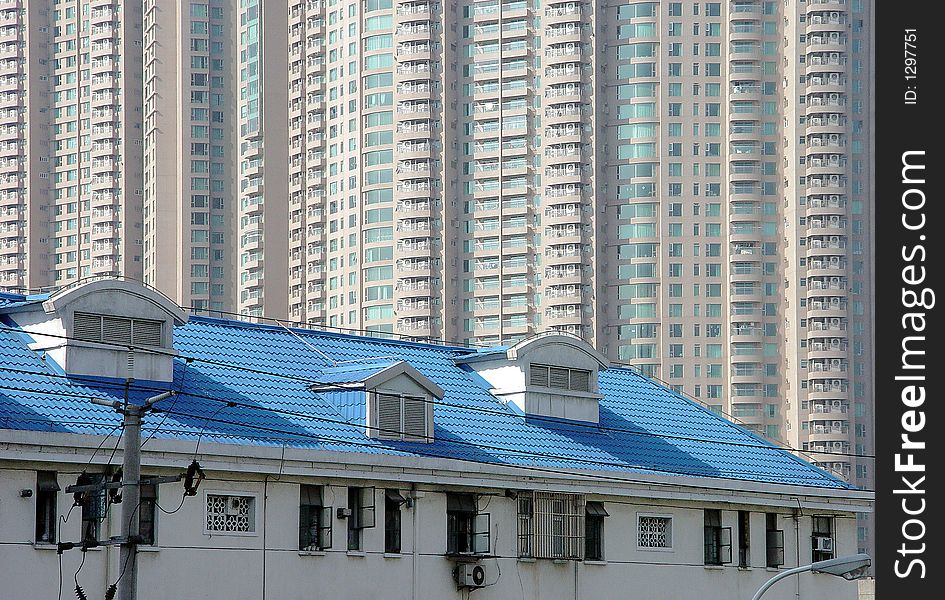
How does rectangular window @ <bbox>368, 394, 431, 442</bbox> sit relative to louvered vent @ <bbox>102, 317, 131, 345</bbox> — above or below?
below

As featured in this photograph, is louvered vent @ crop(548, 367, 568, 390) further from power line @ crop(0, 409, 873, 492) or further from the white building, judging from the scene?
power line @ crop(0, 409, 873, 492)

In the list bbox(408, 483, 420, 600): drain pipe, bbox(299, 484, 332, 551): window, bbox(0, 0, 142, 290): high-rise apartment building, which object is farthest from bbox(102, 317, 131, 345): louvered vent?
bbox(0, 0, 142, 290): high-rise apartment building

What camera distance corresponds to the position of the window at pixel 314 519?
3728cm

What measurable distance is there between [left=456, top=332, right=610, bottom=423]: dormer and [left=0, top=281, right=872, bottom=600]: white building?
0.06 meters

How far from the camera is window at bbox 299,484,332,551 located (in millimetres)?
37281

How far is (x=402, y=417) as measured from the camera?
1545 inches

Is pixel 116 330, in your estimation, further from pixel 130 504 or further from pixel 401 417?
pixel 130 504

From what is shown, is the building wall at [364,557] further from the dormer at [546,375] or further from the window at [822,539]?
the dormer at [546,375]

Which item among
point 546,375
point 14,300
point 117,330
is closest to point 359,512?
point 117,330

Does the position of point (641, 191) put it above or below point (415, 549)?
above

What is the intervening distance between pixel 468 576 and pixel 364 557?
2.95 meters

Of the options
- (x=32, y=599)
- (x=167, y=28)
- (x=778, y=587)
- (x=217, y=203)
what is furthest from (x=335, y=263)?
(x=32, y=599)

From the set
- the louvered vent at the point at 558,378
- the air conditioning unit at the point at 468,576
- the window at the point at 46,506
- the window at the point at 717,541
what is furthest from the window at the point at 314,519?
the window at the point at 717,541
